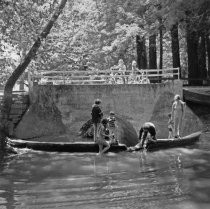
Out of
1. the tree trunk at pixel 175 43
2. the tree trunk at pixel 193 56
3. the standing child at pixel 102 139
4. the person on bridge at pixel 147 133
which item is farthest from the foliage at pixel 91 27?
the person on bridge at pixel 147 133

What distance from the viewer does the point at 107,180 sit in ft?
35.5

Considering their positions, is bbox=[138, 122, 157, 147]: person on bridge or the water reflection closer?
the water reflection

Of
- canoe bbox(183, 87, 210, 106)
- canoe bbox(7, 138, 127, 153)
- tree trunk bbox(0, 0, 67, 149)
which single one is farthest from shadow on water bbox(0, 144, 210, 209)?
canoe bbox(183, 87, 210, 106)

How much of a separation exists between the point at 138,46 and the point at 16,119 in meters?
12.6

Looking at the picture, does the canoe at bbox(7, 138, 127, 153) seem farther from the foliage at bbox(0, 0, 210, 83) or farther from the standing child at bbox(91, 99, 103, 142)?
the foliage at bbox(0, 0, 210, 83)

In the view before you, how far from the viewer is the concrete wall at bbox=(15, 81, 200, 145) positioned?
20766 mm

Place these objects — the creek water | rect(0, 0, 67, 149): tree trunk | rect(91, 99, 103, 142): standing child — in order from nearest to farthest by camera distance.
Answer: the creek water, rect(91, 99, 103, 142): standing child, rect(0, 0, 67, 149): tree trunk

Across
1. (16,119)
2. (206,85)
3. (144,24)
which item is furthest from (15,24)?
(206,85)

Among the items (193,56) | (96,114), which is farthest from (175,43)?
(96,114)

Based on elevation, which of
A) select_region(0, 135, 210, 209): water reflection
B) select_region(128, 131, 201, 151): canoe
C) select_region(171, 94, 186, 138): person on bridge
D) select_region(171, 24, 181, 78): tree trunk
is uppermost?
select_region(171, 24, 181, 78): tree trunk

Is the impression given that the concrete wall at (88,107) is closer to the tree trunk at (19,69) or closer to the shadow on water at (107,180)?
the tree trunk at (19,69)

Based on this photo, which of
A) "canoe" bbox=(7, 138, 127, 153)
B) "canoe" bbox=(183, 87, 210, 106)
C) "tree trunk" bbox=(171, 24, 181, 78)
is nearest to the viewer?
"canoe" bbox=(7, 138, 127, 153)

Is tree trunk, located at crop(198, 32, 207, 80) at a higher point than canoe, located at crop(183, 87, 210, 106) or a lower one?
higher

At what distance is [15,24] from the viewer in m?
14.7
